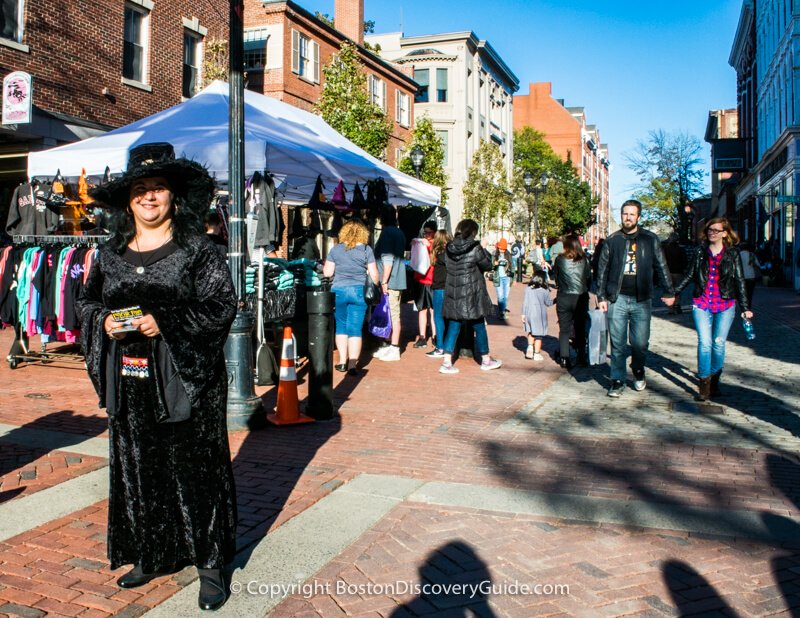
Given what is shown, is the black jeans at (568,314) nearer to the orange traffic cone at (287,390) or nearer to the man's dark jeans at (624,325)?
the man's dark jeans at (624,325)

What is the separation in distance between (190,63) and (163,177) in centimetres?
1869

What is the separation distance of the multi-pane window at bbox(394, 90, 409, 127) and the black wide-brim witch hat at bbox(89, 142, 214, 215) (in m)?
35.3

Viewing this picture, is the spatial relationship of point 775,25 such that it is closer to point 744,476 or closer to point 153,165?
point 744,476

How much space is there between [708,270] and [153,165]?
6.19m

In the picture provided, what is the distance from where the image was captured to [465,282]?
32.1ft

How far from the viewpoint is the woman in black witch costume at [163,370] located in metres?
3.27

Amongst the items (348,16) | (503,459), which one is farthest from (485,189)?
(503,459)

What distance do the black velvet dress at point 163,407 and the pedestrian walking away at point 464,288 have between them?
6.42 m

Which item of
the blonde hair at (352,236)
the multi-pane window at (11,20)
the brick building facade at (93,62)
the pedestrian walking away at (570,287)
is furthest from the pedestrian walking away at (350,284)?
the multi-pane window at (11,20)

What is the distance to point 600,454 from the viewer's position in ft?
19.3

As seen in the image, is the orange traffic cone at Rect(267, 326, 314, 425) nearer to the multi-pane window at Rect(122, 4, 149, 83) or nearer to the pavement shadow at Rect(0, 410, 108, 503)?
the pavement shadow at Rect(0, 410, 108, 503)

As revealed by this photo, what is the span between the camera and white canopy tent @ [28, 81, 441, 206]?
31.1ft

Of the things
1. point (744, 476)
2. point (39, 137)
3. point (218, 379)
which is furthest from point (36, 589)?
point (39, 137)

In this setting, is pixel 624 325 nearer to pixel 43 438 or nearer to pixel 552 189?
pixel 43 438
